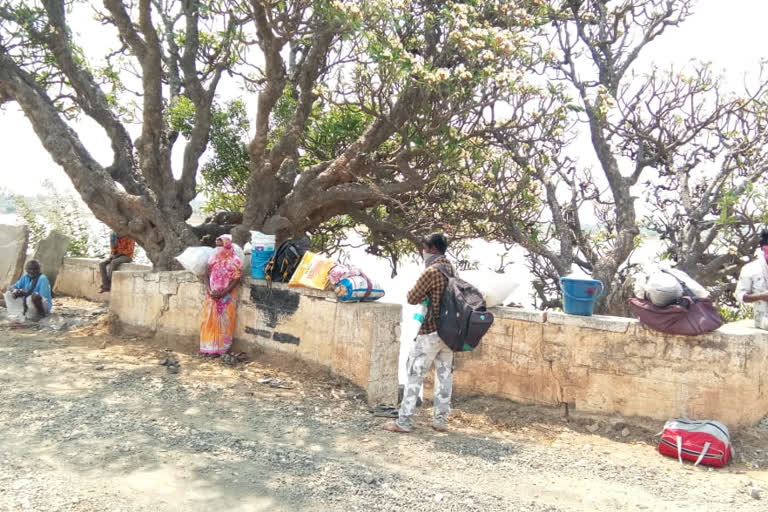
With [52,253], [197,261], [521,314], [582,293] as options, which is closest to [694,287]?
[582,293]

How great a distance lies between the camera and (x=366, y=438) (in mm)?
4793

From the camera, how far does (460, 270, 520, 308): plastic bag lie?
19.4 ft

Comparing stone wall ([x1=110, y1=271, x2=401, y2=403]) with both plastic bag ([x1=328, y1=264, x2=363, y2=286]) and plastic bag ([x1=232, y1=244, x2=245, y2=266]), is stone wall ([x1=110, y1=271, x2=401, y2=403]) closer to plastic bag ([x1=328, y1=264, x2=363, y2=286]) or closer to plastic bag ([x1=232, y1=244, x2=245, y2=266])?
plastic bag ([x1=328, y1=264, x2=363, y2=286])

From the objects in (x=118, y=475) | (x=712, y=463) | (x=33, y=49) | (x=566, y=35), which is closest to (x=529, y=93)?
(x=566, y=35)

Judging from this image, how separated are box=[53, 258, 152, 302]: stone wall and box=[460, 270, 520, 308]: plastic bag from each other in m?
7.89

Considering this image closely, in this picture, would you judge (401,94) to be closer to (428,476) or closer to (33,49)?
(428,476)

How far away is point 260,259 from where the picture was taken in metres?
6.90

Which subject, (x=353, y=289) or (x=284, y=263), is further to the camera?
(x=284, y=263)

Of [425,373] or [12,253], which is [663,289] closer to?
[425,373]

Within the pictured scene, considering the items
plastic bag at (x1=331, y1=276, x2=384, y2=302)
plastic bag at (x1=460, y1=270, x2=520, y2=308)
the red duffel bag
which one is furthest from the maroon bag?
plastic bag at (x1=331, y1=276, x2=384, y2=302)

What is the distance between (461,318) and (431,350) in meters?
0.42

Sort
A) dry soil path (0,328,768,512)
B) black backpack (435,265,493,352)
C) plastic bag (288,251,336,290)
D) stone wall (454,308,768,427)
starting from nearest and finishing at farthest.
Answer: dry soil path (0,328,768,512)
black backpack (435,265,493,352)
stone wall (454,308,768,427)
plastic bag (288,251,336,290)

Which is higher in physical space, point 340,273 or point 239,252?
point 239,252

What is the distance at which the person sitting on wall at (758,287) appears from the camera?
5.38 meters
